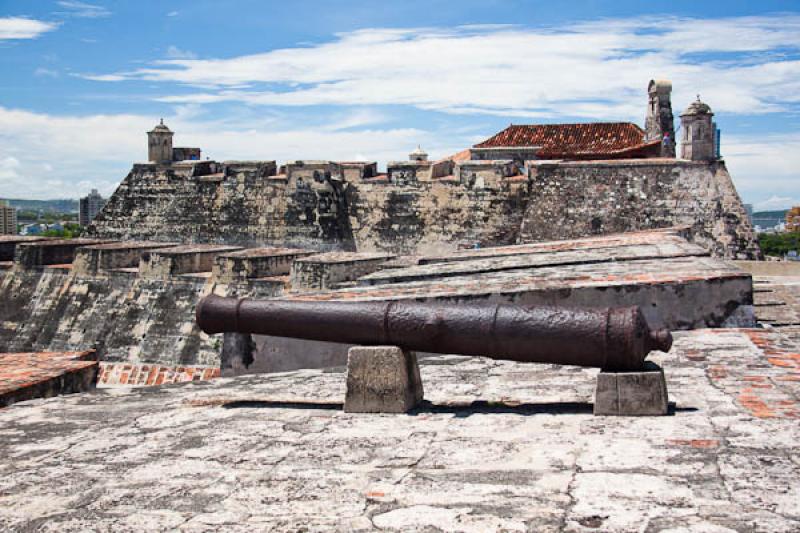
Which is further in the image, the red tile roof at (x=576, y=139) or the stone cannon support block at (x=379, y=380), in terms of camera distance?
the red tile roof at (x=576, y=139)

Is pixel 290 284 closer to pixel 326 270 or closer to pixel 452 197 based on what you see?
pixel 326 270

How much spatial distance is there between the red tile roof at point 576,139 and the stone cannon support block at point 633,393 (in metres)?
19.5

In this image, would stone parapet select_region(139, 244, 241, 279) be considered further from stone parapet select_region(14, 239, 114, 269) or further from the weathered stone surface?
the weathered stone surface

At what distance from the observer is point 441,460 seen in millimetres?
3926

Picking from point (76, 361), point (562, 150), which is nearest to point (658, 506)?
point (76, 361)

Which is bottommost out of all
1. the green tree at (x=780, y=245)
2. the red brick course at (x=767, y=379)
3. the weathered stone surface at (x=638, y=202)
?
the green tree at (x=780, y=245)

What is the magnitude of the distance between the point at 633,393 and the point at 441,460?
101cm

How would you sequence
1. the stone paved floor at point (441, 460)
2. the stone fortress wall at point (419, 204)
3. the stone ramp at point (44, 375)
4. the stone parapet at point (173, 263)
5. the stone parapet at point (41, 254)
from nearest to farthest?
the stone paved floor at point (441, 460) < the stone ramp at point (44, 375) < the stone parapet at point (173, 263) < the stone fortress wall at point (419, 204) < the stone parapet at point (41, 254)

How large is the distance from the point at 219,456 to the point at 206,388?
2.13m

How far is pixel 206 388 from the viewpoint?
247 inches

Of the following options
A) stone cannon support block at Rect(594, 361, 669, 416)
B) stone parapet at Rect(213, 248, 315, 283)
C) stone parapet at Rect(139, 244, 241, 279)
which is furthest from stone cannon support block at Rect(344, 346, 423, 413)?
stone parapet at Rect(139, 244, 241, 279)

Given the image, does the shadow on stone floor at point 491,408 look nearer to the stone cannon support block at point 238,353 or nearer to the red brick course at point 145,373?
the stone cannon support block at point 238,353

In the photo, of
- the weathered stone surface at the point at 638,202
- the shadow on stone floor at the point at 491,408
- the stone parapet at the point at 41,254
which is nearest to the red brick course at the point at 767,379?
the shadow on stone floor at the point at 491,408

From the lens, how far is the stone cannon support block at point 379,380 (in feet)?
15.8
